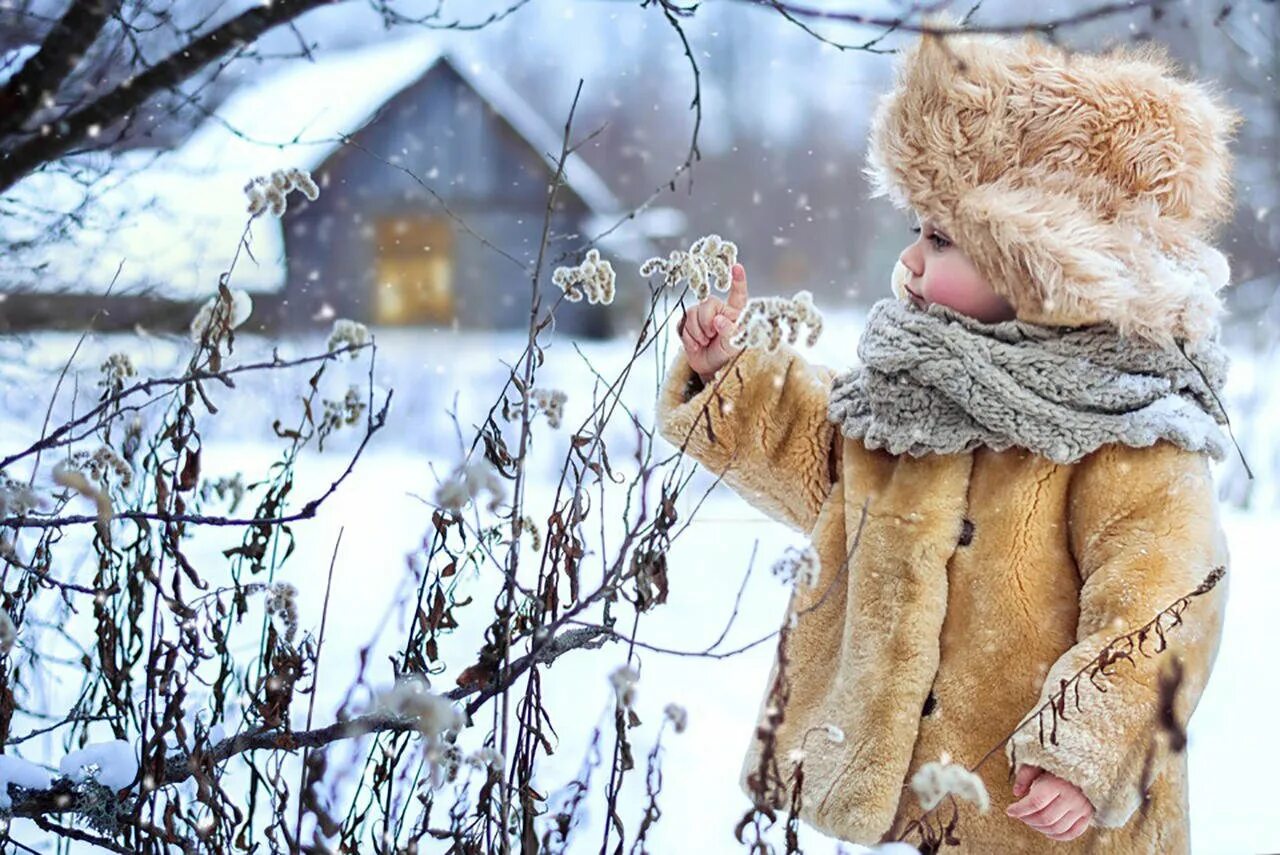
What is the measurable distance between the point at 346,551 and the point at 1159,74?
3912mm

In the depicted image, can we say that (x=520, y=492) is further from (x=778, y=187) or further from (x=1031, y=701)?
(x=778, y=187)

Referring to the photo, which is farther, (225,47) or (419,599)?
(419,599)

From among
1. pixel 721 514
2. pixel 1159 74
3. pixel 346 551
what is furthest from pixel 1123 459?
pixel 721 514

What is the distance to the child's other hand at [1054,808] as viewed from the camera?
4.73 ft

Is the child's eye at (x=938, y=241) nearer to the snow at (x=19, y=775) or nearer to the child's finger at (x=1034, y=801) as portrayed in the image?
the child's finger at (x=1034, y=801)

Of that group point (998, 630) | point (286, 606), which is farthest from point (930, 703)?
point (286, 606)

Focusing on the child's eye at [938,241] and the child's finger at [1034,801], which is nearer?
the child's finger at [1034,801]

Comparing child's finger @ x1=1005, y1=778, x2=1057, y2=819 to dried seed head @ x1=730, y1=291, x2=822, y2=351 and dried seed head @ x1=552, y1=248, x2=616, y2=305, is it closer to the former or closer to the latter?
dried seed head @ x1=730, y1=291, x2=822, y2=351

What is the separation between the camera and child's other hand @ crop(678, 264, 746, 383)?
1757mm

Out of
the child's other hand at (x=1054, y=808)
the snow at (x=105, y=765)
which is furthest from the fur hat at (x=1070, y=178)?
the snow at (x=105, y=765)

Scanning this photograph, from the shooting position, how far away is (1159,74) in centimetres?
165

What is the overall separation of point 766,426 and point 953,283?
1.13 feet

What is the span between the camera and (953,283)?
1.65 m

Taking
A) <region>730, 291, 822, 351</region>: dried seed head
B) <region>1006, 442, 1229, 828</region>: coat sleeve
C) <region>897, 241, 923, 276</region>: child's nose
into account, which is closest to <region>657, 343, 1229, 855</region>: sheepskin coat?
<region>1006, 442, 1229, 828</region>: coat sleeve
